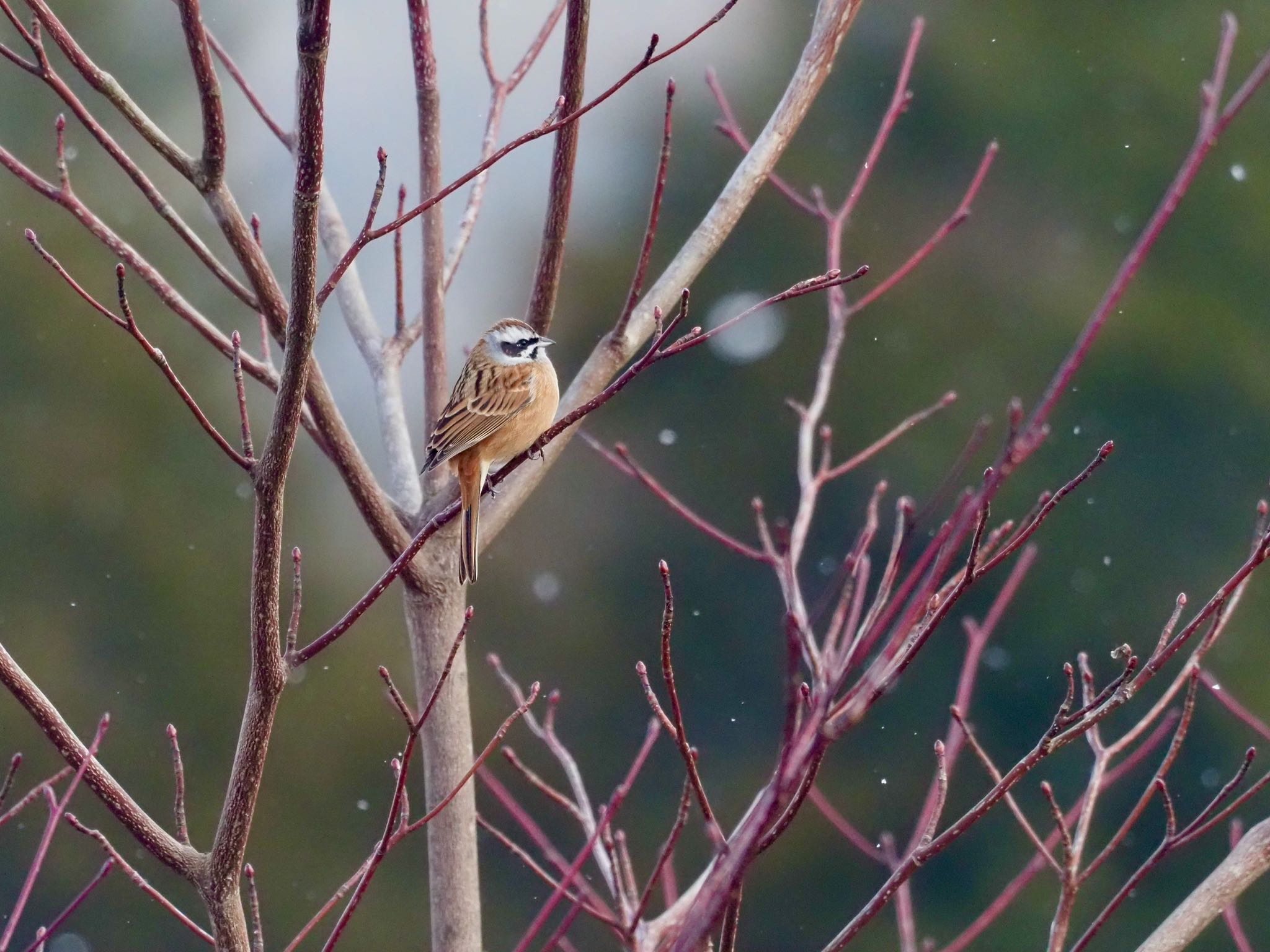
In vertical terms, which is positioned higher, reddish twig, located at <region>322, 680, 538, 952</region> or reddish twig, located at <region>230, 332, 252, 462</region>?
reddish twig, located at <region>230, 332, 252, 462</region>

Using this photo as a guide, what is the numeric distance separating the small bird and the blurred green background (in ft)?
10.4

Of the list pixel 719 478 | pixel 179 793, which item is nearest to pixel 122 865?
pixel 179 793

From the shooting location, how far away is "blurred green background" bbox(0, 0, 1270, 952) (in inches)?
211

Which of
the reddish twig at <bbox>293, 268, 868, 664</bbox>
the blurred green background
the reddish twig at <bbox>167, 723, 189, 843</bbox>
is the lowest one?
the blurred green background

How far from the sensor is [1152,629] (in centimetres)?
524

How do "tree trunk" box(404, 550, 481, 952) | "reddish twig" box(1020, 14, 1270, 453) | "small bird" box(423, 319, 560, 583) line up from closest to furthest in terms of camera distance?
1. "reddish twig" box(1020, 14, 1270, 453)
2. "tree trunk" box(404, 550, 481, 952)
3. "small bird" box(423, 319, 560, 583)

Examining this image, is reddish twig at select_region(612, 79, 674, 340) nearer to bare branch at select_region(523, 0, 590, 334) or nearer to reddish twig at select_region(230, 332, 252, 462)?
bare branch at select_region(523, 0, 590, 334)

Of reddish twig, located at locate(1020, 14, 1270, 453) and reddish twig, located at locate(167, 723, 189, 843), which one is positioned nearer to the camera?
Answer: reddish twig, located at locate(1020, 14, 1270, 453)

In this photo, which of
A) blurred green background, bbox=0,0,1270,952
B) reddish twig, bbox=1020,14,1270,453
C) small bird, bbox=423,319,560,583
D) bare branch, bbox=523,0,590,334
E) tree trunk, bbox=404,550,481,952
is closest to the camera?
reddish twig, bbox=1020,14,1270,453

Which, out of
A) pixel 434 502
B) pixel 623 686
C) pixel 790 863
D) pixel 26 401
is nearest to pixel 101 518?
pixel 26 401

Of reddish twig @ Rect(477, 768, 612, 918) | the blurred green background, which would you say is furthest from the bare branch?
the blurred green background

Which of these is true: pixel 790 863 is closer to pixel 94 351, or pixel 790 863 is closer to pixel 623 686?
pixel 623 686

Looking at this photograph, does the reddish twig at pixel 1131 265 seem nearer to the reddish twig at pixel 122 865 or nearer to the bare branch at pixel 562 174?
the bare branch at pixel 562 174

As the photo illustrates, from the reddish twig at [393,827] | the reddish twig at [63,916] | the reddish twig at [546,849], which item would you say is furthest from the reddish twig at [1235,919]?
the reddish twig at [63,916]
